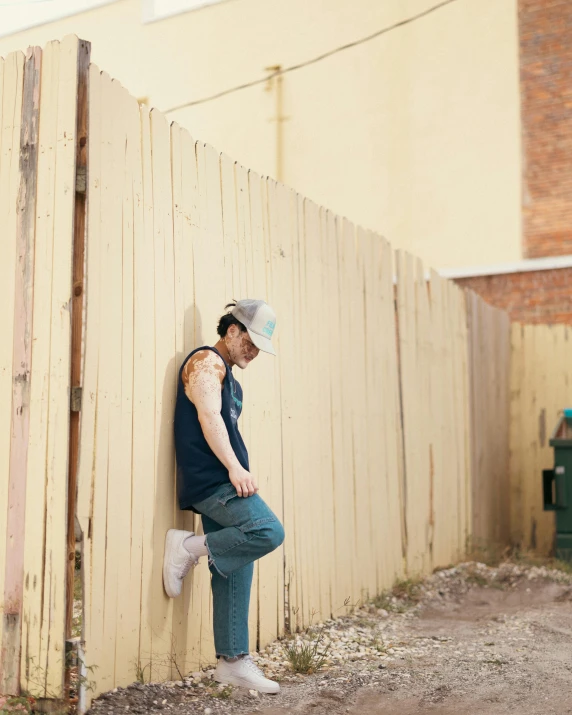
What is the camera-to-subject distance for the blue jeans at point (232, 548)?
4062mm

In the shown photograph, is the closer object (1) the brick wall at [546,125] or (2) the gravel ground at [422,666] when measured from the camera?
(2) the gravel ground at [422,666]

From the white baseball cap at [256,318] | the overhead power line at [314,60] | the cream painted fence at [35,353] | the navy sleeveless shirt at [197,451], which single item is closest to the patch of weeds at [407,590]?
the navy sleeveless shirt at [197,451]

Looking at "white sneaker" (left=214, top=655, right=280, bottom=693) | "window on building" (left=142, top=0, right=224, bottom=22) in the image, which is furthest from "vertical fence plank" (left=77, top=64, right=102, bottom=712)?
"window on building" (left=142, top=0, right=224, bottom=22)

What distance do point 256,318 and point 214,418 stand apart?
1.80 ft

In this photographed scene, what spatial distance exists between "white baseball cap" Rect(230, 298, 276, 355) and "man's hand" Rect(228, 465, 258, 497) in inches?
23.5

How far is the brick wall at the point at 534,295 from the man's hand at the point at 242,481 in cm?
744

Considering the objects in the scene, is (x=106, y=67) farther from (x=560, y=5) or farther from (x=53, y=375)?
(x=53, y=375)

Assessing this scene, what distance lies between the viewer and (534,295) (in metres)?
10.9

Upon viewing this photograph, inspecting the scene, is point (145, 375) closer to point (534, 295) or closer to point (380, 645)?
point (380, 645)

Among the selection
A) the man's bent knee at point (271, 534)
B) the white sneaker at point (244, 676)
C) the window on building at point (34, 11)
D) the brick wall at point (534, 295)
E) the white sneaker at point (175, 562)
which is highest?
the window on building at point (34, 11)

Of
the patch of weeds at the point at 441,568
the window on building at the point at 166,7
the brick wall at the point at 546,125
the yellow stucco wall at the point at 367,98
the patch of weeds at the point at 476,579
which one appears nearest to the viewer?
the patch of weeds at the point at 476,579

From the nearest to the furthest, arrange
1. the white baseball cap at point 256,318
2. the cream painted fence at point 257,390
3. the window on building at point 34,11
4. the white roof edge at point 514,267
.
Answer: the cream painted fence at point 257,390, the white baseball cap at point 256,318, the white roof edge at point 514,267, the window on building at point 34,11

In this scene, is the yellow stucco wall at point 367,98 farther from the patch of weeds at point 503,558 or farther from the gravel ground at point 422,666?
the gravel ground at point 422,666

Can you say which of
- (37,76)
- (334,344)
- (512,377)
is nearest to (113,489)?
(37,76)
